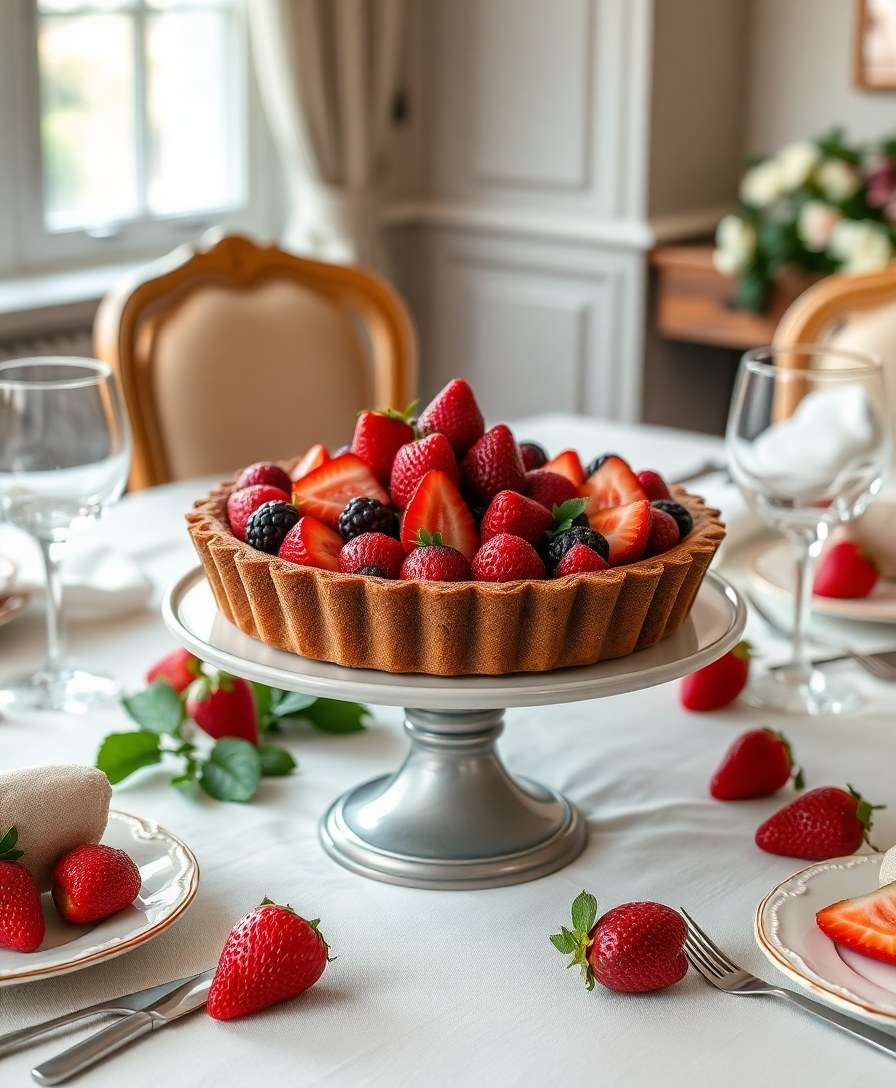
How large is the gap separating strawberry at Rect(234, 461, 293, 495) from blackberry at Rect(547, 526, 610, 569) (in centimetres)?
22

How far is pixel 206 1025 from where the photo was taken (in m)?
0.75

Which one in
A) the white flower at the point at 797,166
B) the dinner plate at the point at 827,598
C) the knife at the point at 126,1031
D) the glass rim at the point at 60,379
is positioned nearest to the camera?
the knife at the point at 126,1031

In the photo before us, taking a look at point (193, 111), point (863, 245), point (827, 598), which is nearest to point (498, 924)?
point (827, 598)

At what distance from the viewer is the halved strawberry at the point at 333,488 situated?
971mm

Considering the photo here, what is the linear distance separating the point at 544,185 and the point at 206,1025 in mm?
2966

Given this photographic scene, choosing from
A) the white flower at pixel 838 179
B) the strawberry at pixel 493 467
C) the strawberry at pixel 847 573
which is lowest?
the strawberry at pixel 847 573

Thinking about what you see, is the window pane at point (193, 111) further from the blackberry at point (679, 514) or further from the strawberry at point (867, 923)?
the strawberry at point (867, 923)

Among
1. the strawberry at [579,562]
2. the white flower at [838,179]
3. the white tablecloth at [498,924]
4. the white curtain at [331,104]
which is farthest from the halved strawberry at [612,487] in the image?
the white curtain at [331,104]

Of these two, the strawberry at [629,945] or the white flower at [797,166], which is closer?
the strawberry at [629,945]

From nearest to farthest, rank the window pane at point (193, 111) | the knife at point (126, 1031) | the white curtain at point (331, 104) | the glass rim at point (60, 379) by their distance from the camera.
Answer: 1. the knife at point (126, 1031)
2. the glass rim at point (60, 379)
3. the white curtain at point (331, 104)
4. the window pane at point (193, 111)

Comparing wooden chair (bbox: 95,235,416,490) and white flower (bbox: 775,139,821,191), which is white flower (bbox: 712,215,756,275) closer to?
white flower (bbox: 775,139,821,191)

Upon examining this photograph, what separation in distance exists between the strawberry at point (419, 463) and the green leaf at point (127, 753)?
262 mm

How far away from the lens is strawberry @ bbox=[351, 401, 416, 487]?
1.02 metres

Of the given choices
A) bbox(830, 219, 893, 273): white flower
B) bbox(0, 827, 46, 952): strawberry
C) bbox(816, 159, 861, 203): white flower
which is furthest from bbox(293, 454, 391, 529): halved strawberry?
bbox(816, 159, 861, 203): white flower
